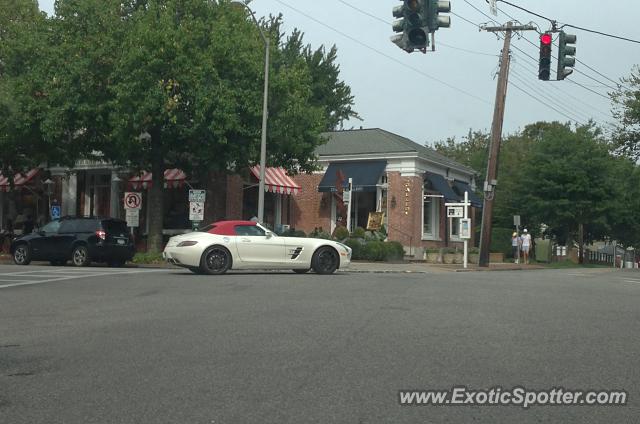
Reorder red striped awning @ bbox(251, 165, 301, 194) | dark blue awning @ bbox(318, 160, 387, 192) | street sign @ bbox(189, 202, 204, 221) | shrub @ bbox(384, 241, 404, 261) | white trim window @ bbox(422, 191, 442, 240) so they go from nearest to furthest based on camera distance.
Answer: street sign @ bbox(189, 202, 204, 221) → shrub @ bbox(384, 241, 404, 261) → red striped awning @ bbox(251, 165, 301, 194) → dark blue awning @ bbox(318, 160, 387, 192) → white trim window @ bbox(422, 191, 442, 240)

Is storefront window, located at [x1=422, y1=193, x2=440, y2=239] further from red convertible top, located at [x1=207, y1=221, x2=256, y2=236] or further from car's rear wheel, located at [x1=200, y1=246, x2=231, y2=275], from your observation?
car's rear wheel, located at [x1=200, y1=246, x2=231, y2=275]

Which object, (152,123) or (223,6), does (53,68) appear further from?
(223,6)

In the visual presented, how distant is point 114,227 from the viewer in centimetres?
2520

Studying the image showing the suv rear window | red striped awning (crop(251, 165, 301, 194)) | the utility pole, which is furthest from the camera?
red striped awning (crop(251, 165, 301, 194))

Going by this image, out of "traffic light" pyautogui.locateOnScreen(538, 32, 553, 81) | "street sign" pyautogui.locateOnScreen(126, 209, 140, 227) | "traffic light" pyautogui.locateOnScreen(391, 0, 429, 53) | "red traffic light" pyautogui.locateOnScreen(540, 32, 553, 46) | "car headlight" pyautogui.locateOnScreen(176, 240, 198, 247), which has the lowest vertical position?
"car headlight" pyautogui.locateOnScreen(176, 240, 198, 247)

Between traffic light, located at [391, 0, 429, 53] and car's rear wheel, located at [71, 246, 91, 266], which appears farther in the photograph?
car's rear wheel, located at [71, 246, 91, 266]

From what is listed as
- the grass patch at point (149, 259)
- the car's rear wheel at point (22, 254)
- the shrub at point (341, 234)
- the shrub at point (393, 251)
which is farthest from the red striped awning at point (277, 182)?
the car's rear wheel at point (22, 254)

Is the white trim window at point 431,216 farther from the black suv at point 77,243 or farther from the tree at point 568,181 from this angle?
the black suv at point 77,243

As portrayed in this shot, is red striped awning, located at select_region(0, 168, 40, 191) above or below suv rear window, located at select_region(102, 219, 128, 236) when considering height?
above

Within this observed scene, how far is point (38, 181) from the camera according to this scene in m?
38.2

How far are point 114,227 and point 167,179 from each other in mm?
7960

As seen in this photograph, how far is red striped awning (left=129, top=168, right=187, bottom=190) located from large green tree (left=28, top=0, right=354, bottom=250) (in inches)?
154

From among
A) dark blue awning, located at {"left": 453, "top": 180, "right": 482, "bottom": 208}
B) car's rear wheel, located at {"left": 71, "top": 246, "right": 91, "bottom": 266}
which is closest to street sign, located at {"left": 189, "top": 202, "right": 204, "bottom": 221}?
car's rear wheel, located at {"left": 71, "top": 246, "right": 91, "bottom": 266}

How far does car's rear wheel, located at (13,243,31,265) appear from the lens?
2514 centimetres
